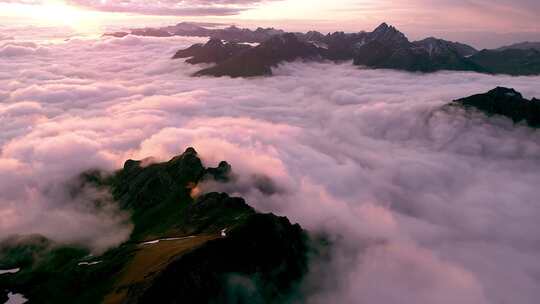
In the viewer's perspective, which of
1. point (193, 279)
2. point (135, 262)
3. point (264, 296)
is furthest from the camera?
point (135, 262)

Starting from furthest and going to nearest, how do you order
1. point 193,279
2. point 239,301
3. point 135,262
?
point 135,262
point 239,301
point 193,279

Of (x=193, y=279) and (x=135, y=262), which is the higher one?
(x=193, y=279)

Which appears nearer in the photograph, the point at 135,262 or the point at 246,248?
the point at 246,248

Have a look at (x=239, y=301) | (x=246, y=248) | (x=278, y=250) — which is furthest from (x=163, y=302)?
(x=278, y=250)

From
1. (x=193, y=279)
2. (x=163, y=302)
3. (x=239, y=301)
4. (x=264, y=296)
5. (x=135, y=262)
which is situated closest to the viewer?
(x=163, y=302)

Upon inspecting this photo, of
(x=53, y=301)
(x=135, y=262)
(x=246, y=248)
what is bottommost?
(x=53, y=301)

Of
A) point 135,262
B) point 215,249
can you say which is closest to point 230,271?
point 215,249

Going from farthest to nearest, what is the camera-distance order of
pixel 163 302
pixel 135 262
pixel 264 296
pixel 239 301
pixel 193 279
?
1. pixel 135 262
2. pixel 264 296
3. pixel 239 301
4. pixel 193 279
5. pixel 163 302

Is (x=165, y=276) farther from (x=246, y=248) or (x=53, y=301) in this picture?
(x=53, y=301)

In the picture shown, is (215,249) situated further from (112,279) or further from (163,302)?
(112,279)
